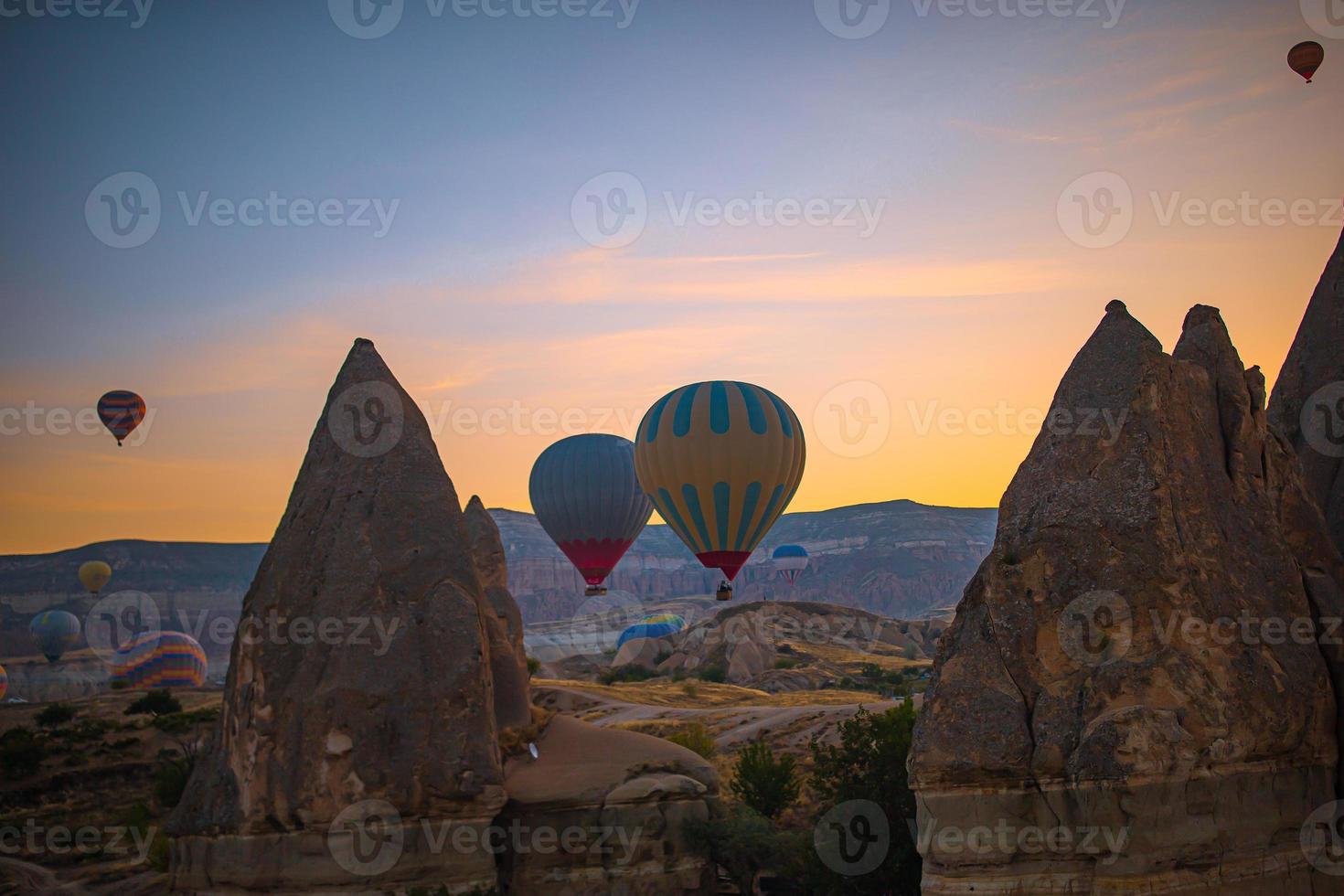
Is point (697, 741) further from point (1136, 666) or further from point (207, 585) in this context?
point (207, 585)

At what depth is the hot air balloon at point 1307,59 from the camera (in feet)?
109

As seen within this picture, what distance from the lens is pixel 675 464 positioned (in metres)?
42.5

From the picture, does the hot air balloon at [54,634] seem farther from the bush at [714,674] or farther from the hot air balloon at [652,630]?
the bush at [714,674]
